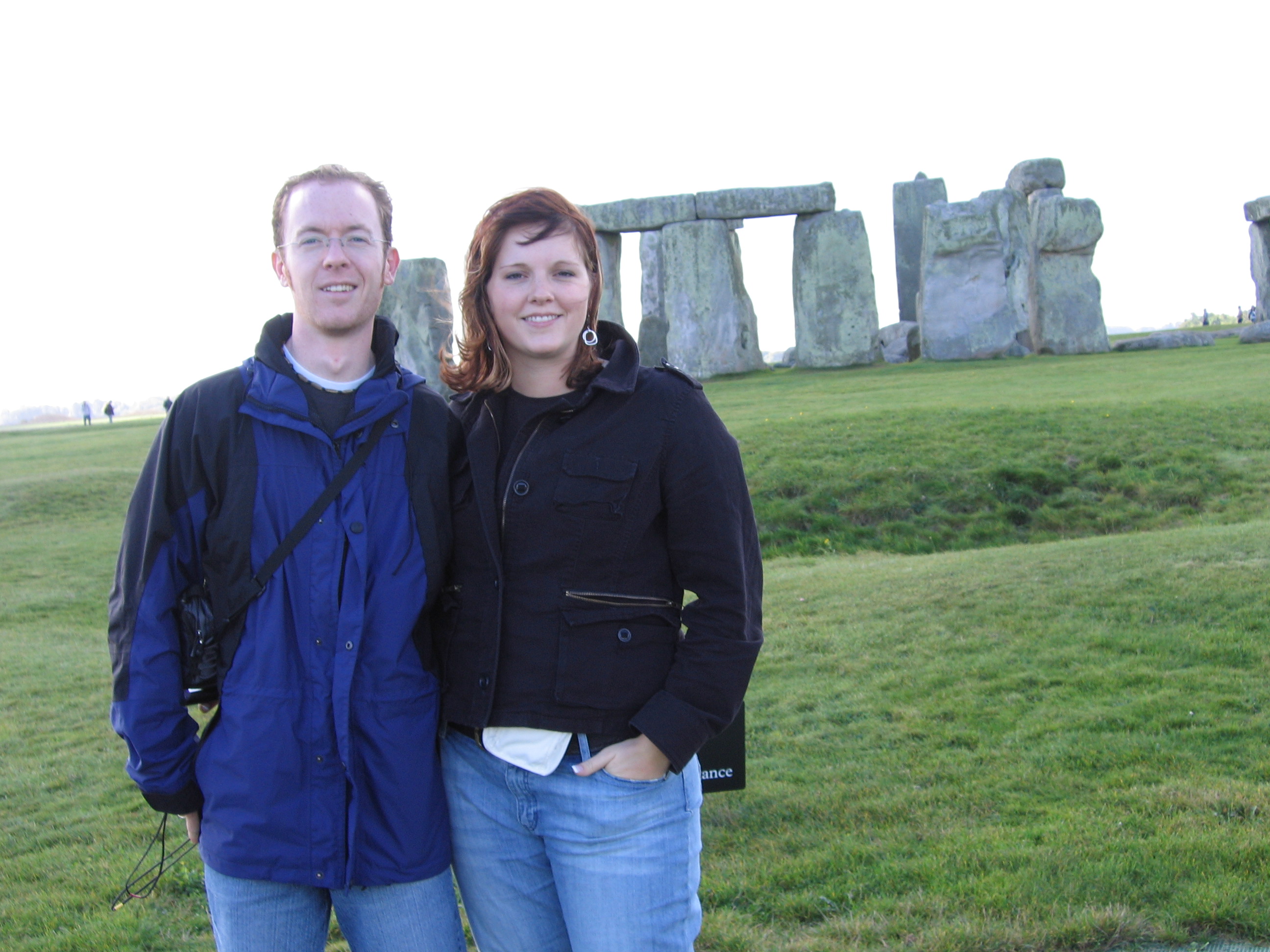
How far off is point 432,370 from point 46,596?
11145mm

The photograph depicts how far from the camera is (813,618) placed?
7.03 meters

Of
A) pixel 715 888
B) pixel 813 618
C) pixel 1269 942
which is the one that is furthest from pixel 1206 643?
pixel 715 888

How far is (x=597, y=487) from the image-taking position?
2.32 meters

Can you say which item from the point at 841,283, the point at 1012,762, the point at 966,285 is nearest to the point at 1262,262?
the point at 966,285

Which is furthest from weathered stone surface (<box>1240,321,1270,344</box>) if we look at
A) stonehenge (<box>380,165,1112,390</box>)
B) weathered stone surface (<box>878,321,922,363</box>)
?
weathered stone surface (<box>878,321,922,363</box>)

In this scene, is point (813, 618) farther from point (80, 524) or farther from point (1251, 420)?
point (80, 524)

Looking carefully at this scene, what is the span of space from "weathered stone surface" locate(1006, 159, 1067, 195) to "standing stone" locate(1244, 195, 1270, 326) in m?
4.22

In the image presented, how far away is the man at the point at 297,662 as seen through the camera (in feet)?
7.48

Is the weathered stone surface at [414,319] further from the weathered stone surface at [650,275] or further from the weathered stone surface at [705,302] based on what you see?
the weathered stone surface at [650,275]

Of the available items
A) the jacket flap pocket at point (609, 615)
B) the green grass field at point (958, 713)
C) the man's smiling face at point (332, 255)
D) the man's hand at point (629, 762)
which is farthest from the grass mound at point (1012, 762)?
the man's smiling face at point (332, 255)

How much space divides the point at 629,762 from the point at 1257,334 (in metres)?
21.3

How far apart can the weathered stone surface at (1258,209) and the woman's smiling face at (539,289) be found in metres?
25.3

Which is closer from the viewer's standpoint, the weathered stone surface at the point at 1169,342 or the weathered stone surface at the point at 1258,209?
the weathered stone surface at the point at 1169,342

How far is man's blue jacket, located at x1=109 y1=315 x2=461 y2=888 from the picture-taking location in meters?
2.28
